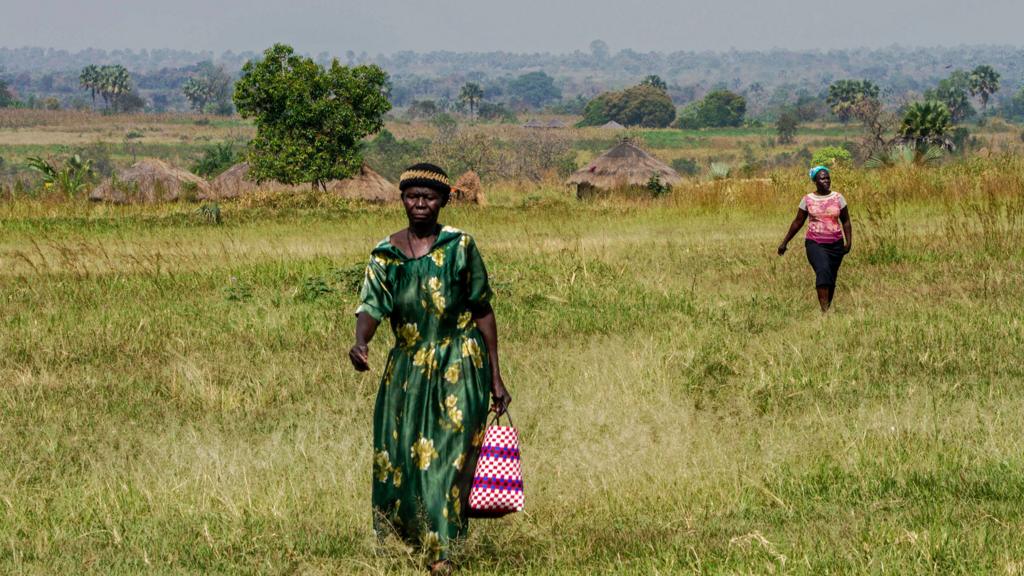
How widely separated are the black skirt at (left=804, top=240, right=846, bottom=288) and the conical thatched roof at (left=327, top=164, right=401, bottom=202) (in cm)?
1982

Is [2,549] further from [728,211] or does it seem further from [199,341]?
[728,211]

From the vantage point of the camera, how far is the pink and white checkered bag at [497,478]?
488 cm

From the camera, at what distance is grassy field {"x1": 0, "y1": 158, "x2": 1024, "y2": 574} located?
520cm

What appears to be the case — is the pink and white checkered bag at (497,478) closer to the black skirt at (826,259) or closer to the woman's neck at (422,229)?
the woman's neck at (422,229)

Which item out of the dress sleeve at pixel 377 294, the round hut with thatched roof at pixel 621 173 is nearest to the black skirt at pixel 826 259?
the dress sleeve at pixel 377 294

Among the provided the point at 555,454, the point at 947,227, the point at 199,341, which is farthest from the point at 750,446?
the point at 947,227

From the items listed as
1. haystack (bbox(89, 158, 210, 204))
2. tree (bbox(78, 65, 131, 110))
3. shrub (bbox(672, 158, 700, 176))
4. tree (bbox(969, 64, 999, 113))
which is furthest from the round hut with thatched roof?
tree (bbox(78, 65, 131, 110))

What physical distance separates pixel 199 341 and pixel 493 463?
19.8 ft

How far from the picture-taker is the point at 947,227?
1576 centimetres

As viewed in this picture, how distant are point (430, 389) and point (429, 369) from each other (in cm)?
8

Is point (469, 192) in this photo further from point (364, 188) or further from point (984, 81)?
point (984, 81)

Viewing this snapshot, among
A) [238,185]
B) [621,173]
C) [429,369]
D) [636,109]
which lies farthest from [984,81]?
[429,369]

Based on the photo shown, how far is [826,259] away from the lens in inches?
441

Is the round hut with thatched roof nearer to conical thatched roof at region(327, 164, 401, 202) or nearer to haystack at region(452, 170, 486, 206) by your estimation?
haystack at region(452, 170, 486, 206)
